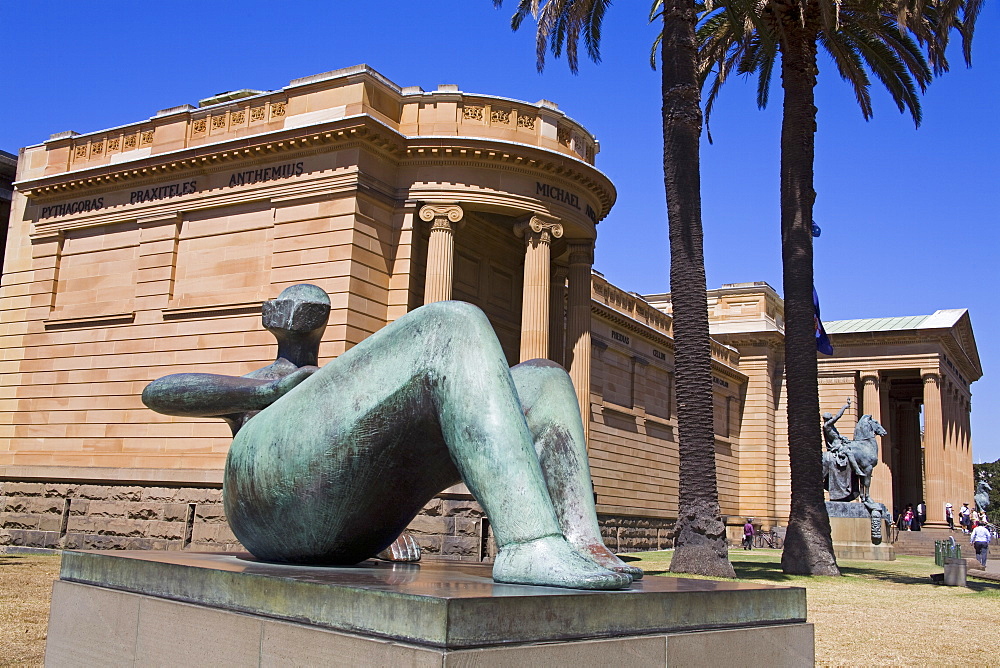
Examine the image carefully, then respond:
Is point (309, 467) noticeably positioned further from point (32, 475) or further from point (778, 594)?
point (32, 475)

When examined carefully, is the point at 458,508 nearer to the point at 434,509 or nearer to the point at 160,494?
the point at 434,509

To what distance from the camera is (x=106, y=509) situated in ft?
74.8

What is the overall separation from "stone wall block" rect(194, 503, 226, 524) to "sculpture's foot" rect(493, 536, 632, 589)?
18.7 metres

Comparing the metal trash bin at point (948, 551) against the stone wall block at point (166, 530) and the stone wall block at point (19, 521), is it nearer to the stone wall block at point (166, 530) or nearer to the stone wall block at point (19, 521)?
the stone wall block at point (166, 530)

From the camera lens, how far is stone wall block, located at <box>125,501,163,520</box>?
72.1ft

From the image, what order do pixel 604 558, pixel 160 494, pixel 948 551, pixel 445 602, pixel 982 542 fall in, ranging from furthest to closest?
1. pixel 982 542
2. pixel 160 494
3. pixel 948 551
4. pixel 604 558
5. pixel 445 602

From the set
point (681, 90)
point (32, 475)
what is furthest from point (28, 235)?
point (681, 90)

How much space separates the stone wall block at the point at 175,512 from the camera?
70.5 feet

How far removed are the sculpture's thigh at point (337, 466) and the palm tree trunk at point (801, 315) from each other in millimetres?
15603

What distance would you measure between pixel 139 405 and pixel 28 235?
24.4 feet

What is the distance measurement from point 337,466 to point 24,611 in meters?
7.47

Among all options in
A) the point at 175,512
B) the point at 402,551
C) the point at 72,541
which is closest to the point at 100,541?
the point at 72,541

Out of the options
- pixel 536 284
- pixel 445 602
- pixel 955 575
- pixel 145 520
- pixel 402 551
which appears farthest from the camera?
pixel 536 284

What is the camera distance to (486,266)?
27.0 metres
